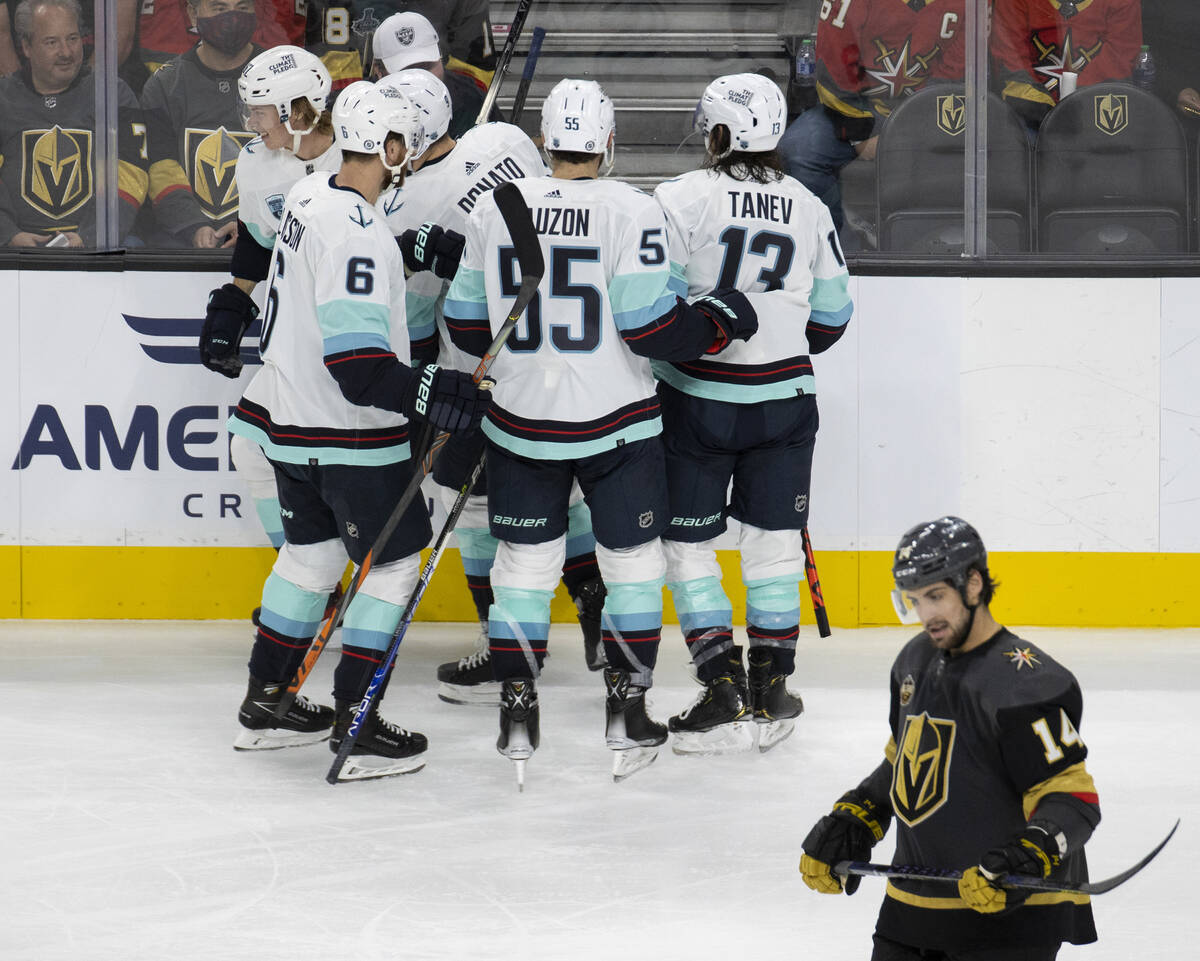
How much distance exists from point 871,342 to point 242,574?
78.2 inches

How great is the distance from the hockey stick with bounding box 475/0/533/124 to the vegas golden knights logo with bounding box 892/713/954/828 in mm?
2872

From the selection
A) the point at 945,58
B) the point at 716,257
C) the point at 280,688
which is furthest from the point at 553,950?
the point at 945,58

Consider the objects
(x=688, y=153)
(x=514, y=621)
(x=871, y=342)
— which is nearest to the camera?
(x=514, y=621)

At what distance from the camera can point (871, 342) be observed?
15.6 feet

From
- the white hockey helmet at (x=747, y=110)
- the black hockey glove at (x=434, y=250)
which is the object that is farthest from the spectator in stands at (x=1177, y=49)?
the black hockey glove at (x=434, y=250)

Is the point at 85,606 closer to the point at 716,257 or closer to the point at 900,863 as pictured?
the point at 716,257

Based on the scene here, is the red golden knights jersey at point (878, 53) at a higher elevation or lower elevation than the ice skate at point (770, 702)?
higher

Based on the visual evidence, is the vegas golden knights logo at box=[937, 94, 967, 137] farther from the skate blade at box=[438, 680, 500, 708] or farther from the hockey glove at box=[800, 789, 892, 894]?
the hockey glove at box=[800, 789, 892, 894]

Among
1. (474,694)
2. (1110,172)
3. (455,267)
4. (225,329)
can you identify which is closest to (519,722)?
(474,694)

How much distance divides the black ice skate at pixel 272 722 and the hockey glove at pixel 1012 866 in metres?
2.18

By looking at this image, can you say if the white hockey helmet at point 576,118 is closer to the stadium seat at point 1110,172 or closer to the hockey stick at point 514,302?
the hockey stick at point 514,302

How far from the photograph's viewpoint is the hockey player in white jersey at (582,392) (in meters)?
3.34

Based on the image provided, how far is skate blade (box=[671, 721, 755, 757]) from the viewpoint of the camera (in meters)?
3.62

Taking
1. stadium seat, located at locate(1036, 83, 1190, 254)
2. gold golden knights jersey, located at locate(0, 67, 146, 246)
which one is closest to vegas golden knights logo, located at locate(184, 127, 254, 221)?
gold golden knights jersey, located at locate(0, 67, 146, 246)
